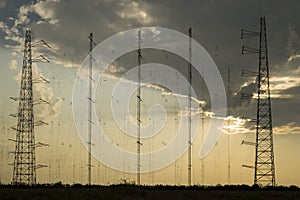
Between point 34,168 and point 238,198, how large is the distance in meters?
36.2

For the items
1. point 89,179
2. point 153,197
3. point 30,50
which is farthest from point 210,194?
point 30,50

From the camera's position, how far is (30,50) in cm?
9262

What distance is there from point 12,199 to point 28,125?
1193 inches

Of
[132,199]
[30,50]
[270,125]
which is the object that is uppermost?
[30,50]

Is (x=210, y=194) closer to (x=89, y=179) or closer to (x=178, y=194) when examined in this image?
(x=178, y=194)

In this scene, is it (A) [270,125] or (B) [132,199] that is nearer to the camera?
(B) [132,199]

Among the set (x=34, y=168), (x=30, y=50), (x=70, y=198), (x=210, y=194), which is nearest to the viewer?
(x=70, y=198)

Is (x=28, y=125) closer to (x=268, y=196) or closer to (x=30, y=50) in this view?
(x=30, y=50)

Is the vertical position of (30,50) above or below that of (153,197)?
above

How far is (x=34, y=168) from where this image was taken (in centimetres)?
8431

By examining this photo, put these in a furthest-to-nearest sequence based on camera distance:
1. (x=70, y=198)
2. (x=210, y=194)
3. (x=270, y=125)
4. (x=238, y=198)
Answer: (x=270, y=125) < (x=210, y=194) < (x=238, y=198) < (x=70, y=198)

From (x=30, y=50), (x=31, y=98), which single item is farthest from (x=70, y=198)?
(x=30, y=50)

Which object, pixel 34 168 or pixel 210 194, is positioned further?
pixel 34 168

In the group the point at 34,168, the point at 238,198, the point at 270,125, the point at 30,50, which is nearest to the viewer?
the point at 238,198
